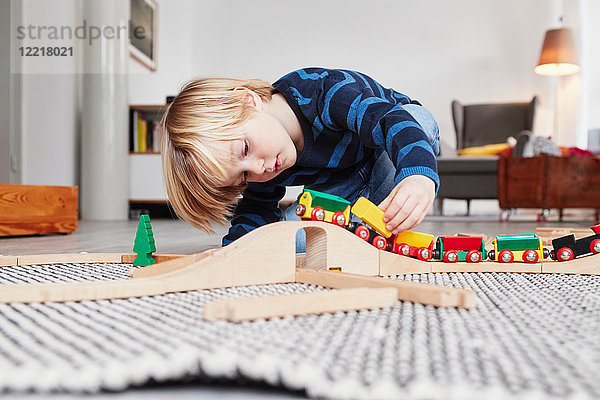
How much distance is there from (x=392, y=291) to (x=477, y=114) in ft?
12.0

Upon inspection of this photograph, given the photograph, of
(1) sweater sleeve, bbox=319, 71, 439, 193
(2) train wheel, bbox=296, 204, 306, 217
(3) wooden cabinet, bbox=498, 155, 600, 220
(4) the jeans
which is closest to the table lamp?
(3) wooden cabinet, bbox=498, 155, 600, 220

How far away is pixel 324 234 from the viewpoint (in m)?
0.62

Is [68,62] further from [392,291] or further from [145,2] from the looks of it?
[392,291]

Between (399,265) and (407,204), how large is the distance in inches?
3.2

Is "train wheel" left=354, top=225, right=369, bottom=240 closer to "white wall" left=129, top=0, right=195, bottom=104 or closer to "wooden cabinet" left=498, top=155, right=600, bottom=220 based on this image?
"wooden cabinet" left=498, top=155, right=600, bottom=220

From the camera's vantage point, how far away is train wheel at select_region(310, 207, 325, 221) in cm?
62

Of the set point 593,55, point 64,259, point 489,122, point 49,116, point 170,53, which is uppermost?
point 593,55

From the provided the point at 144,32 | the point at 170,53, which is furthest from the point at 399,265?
the point at 170,53

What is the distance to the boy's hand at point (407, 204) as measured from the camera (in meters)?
0.64

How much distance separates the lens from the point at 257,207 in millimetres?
1016

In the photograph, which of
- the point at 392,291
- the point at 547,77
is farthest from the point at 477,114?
the point at 392,291

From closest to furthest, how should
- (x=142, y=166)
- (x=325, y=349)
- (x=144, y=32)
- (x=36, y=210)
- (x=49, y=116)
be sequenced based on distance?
1. (x=325, y=349)
2. (x=36, y=210)
3. (x=49, y=116)
4. (x=142, y=166)
5. (x=144, y=32)

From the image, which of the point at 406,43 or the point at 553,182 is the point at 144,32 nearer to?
the point at 406,43

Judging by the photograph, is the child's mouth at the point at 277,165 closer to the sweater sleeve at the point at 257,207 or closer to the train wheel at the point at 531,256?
the sweater sleeve at the point at 257,207
